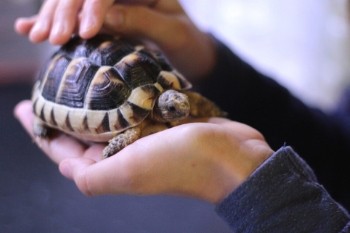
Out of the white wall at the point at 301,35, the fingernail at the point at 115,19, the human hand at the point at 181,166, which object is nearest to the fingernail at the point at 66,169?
the human hand at the point at 181,166

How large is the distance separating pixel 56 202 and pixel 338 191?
1.18ft

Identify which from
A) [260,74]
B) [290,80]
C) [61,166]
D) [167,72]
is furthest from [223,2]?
[61,166]

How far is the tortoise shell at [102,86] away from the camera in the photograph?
54 cm

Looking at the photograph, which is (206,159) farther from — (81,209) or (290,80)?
(290,80)

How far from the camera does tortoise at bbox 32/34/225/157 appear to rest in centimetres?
54

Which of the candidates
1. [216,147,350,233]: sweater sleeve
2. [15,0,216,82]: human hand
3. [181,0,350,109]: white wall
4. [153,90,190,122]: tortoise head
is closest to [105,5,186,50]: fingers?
[15,0,216,82]: human hand

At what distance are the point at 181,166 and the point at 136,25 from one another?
276 millimetres

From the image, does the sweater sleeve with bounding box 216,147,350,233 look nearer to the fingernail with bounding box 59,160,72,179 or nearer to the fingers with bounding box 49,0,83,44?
the fingernail with bounding box 59,160,72,179

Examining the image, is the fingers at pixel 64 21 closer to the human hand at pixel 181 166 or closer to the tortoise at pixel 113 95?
the tortoise at pixel 113 95

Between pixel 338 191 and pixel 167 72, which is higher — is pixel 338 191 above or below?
below

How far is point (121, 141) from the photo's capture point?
0.52m

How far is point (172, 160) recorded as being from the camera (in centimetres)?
→ 44

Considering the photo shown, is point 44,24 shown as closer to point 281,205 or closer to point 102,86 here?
point 102,86

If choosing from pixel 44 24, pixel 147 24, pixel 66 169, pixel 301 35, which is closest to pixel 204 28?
pixel 147 24
